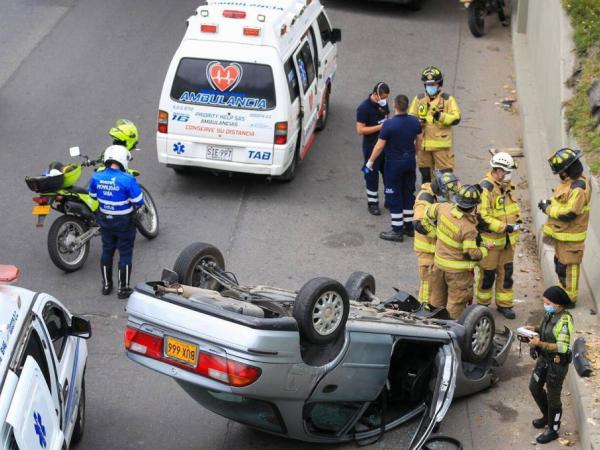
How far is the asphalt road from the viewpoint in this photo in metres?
9.87

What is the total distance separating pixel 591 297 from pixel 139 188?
15.5ft

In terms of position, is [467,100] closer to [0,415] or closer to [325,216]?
[325,216]

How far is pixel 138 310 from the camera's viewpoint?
8.15 meters

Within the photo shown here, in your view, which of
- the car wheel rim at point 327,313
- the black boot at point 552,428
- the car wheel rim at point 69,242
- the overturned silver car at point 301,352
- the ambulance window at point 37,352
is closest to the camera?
the ambulance window at point 37,352

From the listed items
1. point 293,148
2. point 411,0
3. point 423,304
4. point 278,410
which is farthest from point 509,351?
point 411,0

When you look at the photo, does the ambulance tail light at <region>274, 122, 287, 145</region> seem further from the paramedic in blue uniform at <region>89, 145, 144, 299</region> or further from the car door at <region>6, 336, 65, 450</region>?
the car door at <region>6, 336, 65, 450</region>

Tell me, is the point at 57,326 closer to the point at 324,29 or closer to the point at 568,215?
the point at 568,215

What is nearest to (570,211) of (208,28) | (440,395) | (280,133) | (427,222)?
(427,222)

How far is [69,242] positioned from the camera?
40.6 feet

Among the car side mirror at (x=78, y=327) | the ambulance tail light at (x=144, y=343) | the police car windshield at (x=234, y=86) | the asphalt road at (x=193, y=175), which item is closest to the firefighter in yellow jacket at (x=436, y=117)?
the asphalt road at (x=193, y=175)

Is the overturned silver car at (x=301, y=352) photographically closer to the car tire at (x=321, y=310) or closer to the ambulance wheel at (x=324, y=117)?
the car tire at (x=321, y=310)

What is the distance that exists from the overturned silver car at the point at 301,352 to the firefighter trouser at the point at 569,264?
1617mm

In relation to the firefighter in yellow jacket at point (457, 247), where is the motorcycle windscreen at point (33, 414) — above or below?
below

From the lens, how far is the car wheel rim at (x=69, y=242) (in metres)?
12.3
